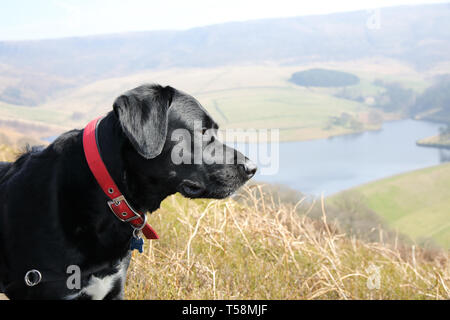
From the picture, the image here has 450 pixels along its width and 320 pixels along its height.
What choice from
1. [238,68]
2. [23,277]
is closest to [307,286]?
[23,277]

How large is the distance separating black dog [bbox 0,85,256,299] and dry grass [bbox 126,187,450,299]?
1.03 metres

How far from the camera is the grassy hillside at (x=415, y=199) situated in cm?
4619

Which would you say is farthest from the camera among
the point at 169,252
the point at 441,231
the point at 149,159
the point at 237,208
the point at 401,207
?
the point at 401,207

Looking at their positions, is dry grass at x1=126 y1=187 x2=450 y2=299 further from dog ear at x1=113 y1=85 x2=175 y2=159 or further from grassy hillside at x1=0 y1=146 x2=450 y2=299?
dog ear at x1=113 y1=85 x2=175 y2=159

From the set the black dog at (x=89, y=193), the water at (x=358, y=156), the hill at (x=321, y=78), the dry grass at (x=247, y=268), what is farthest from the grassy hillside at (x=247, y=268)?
the hill at (x=321, y=78)

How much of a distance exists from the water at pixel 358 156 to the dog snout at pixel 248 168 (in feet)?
213

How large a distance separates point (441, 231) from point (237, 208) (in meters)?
42.4

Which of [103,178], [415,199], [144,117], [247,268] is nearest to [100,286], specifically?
[103,178]

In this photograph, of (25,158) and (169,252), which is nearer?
(25,158)

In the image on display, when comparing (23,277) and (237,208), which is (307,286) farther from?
(23,277)

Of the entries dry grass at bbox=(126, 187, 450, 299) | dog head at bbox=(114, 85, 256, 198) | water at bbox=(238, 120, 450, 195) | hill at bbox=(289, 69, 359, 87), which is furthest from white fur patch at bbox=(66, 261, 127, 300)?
hill at bbox=(289, 69, 359, 87)

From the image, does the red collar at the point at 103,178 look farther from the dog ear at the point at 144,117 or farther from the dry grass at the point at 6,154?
the dry grass at the point at 6,154
